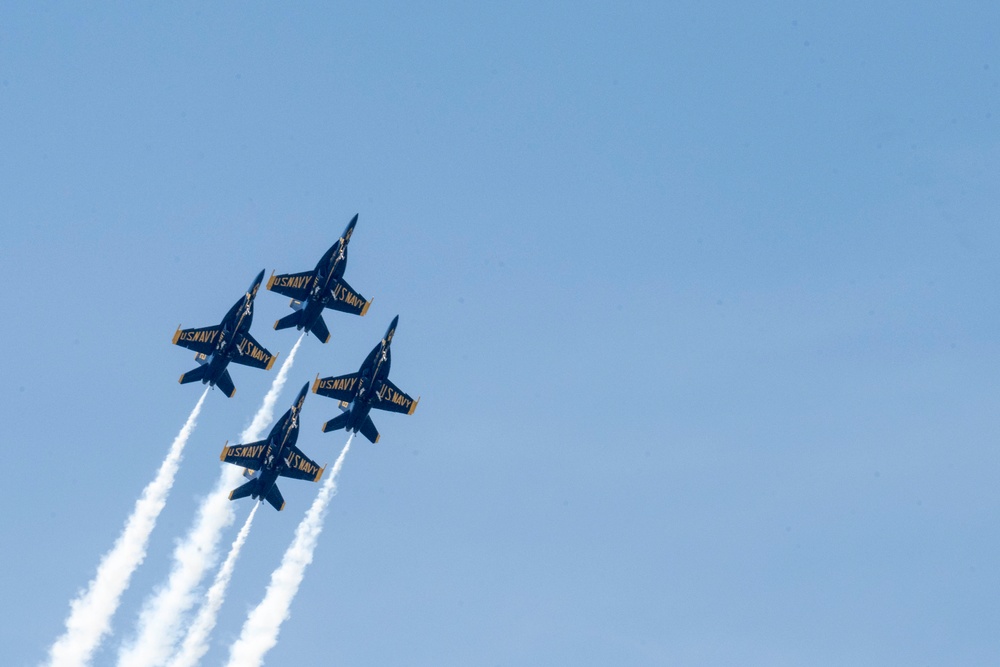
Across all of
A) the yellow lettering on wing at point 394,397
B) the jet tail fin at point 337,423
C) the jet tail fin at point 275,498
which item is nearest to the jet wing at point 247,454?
the jet tail fin at point 275,498

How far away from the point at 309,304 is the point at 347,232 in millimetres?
8286

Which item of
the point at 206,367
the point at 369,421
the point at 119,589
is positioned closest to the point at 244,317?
the point at 206,367

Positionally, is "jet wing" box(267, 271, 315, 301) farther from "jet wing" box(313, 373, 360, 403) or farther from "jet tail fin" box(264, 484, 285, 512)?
"jet tail fin" box(264, 484, 285, 512)

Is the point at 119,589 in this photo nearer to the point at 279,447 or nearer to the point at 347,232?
the point at 279,447

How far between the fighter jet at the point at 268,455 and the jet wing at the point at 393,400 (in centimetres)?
769

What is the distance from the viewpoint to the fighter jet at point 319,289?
534 feet

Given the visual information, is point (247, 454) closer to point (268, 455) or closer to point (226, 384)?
point (268, 455)

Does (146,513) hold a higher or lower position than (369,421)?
lower

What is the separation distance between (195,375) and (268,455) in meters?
10.7

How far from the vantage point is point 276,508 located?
546 ft

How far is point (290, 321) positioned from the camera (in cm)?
16562

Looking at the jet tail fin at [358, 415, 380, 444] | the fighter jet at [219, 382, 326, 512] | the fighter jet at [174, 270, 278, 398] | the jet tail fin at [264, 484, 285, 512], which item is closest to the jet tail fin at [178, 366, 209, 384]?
the fighter jet at [174, 270, 278, 398]

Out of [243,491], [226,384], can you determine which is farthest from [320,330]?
[243,491]

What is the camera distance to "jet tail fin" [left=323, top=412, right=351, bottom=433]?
166 metres
